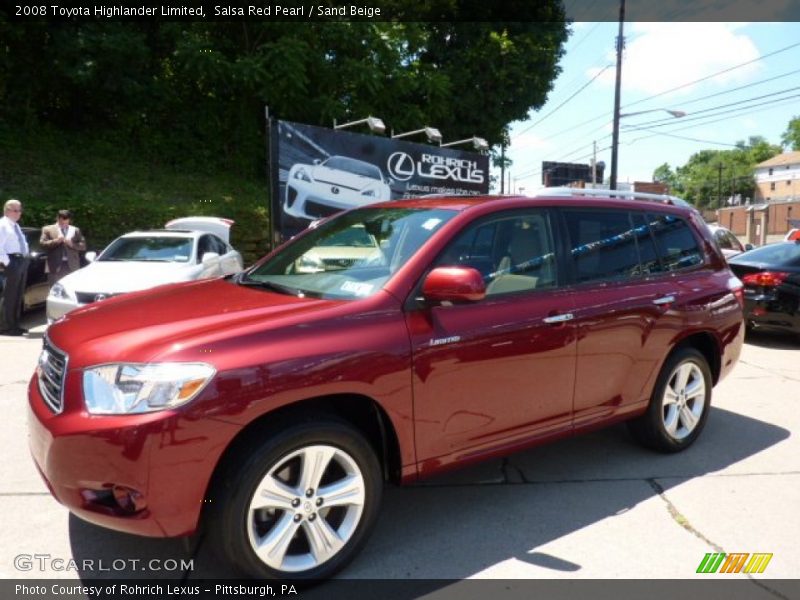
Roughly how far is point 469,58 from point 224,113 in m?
8.92

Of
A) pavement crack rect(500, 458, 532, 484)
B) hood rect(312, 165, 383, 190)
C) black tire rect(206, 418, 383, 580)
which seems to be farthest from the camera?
hood rect(312, 165, 383, 190)

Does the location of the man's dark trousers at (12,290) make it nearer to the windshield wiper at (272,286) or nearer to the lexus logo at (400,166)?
the windshield wiper at (272,286)

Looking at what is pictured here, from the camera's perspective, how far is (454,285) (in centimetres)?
300

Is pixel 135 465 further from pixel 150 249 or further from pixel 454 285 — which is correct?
pixel 150 249

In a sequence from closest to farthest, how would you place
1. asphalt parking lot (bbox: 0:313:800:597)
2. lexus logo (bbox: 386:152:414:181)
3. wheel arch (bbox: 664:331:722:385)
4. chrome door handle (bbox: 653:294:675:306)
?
asphalt parking lot (bbox: 0:313:800:597) < chrome door handle (bbox: 653:294:675:306) < wheel arch (bbox: 664:331:722:385) < lexus logo (bbox: 386:152:414:181)

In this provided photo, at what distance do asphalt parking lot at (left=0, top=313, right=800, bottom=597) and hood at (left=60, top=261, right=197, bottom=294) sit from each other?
3.10 metres

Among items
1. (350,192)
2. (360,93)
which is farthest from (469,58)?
(350,192)

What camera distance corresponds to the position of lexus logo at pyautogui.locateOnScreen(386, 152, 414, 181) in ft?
53.5

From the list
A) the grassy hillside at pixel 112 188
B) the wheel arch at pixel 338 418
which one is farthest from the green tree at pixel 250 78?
the wheel arch at pixel 338 418

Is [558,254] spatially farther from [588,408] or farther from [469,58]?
[469,58]

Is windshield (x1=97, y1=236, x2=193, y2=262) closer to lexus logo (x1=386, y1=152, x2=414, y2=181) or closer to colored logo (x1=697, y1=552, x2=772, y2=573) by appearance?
lexus logo (x1=386, y1=152, x2=414, y2=181)

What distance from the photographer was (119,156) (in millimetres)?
19859

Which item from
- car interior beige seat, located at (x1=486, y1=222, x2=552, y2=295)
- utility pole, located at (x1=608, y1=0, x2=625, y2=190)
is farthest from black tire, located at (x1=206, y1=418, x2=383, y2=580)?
utility pole, located at (x1=608, y1=0, x2=625, y2=190)

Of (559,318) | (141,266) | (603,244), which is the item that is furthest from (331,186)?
(559,318)
